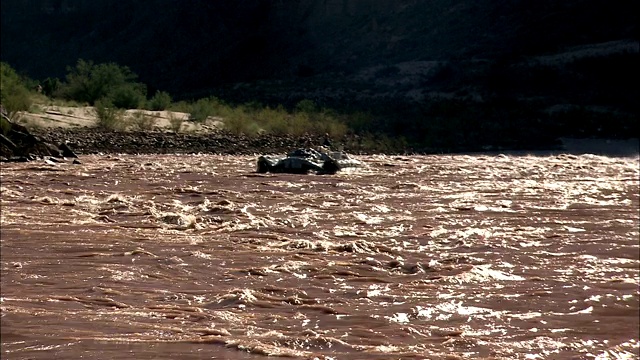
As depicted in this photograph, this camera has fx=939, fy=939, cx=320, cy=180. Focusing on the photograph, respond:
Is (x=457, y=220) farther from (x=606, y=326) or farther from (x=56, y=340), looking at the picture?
(x=56, y=340)

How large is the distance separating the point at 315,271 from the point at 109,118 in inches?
684

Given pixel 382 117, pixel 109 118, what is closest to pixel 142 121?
pixel 109 118

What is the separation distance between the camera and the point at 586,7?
44250 millimetres

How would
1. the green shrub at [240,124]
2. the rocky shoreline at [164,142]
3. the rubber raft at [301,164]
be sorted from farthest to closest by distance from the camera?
the green shrub at [240,124] < the rocky shoreline at [164,142] < the rubber raft at [301,164]

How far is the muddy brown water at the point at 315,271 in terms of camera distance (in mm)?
5805

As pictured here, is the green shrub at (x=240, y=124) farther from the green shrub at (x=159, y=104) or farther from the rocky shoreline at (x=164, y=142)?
the green shrub at (x=159, y=104)

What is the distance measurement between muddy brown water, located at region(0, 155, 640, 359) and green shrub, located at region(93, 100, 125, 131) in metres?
8.46

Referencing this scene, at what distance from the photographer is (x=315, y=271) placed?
8141 mm

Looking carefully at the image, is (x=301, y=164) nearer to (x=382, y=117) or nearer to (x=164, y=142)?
(x=164, y=142)

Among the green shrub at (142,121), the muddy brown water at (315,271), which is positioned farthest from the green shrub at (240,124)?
the muddy brown water at (315,271)

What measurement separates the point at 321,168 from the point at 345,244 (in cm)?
863

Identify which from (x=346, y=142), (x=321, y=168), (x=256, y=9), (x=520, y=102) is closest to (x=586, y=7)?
(x=520, y=102)

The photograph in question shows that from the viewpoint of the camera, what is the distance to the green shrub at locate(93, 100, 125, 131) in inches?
953

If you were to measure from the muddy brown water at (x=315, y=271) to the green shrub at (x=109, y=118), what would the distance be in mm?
8459
